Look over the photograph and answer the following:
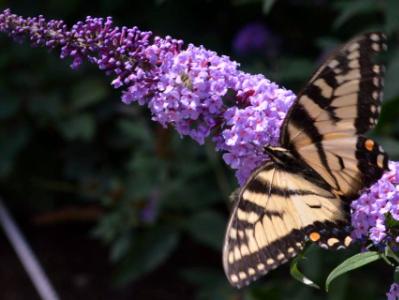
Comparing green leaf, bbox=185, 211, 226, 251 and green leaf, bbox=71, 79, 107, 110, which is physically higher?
green leaf, bbox=71, 79, 107, 110

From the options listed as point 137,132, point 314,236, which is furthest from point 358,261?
point 137,132

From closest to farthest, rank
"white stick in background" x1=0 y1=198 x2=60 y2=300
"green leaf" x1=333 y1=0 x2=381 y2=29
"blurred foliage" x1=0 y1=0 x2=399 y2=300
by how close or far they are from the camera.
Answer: "green leaf" x1=333 y1=0 x2=381 y2=29
"blurred foliage" x1=0 y1=0 x2=399 y2=300
"white stick in background" x1=0 y1=198 x2=60 y2=300

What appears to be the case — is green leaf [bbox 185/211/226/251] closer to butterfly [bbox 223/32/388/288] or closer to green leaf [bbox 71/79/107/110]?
green leaf [bbox 71/79/107/110]

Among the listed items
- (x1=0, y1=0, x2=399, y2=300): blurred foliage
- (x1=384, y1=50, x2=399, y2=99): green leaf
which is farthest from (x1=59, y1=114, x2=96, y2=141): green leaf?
(x1=384, y1=50, x2=399, y2=99): green leaf

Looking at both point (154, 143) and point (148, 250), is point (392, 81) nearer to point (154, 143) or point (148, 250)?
point (154, 143)

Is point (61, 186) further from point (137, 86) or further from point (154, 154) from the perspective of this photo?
point (137, 86)

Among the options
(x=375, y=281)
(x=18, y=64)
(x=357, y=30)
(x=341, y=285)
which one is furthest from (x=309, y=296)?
(x=18, y=64)
